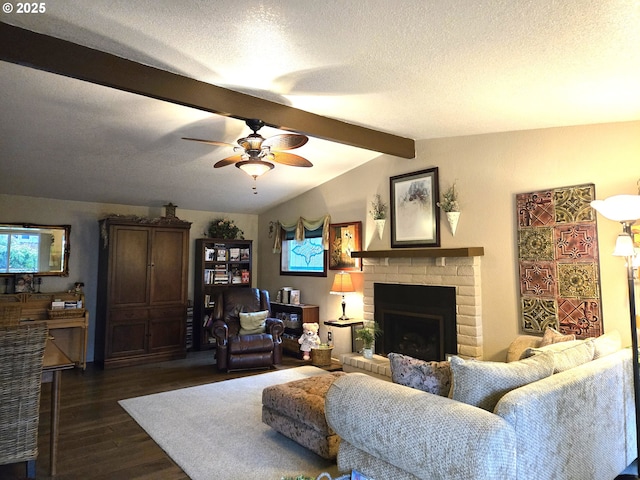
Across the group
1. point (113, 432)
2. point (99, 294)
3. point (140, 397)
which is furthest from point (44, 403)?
point (99, 294)

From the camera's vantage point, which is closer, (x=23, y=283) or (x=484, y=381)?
(x=484, y=381)

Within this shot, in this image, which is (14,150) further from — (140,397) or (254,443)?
(254,443)

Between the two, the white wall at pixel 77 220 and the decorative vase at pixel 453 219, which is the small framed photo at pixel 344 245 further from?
the white wall at pixel 77 220

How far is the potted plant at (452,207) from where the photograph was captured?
13.9ft

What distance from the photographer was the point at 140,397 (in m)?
4.02

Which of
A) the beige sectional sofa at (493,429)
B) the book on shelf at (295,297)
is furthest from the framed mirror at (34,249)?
the beige sectional sofa at (493,429)

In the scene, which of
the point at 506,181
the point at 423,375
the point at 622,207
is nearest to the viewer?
the point at 423,375

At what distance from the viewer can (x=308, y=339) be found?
560cm

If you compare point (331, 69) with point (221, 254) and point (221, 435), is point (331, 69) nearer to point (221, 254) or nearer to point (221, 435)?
point (221, 435)

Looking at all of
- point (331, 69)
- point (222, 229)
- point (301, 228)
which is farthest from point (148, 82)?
point (222, 229)

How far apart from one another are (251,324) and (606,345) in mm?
4013

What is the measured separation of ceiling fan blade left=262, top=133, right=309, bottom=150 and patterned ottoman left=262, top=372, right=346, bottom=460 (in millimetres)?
1972

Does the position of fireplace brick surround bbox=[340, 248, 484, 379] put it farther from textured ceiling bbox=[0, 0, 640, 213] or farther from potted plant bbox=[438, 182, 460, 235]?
textured ceiling bbox=[0, 0, 640, 213]

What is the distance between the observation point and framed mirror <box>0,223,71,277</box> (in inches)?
199
